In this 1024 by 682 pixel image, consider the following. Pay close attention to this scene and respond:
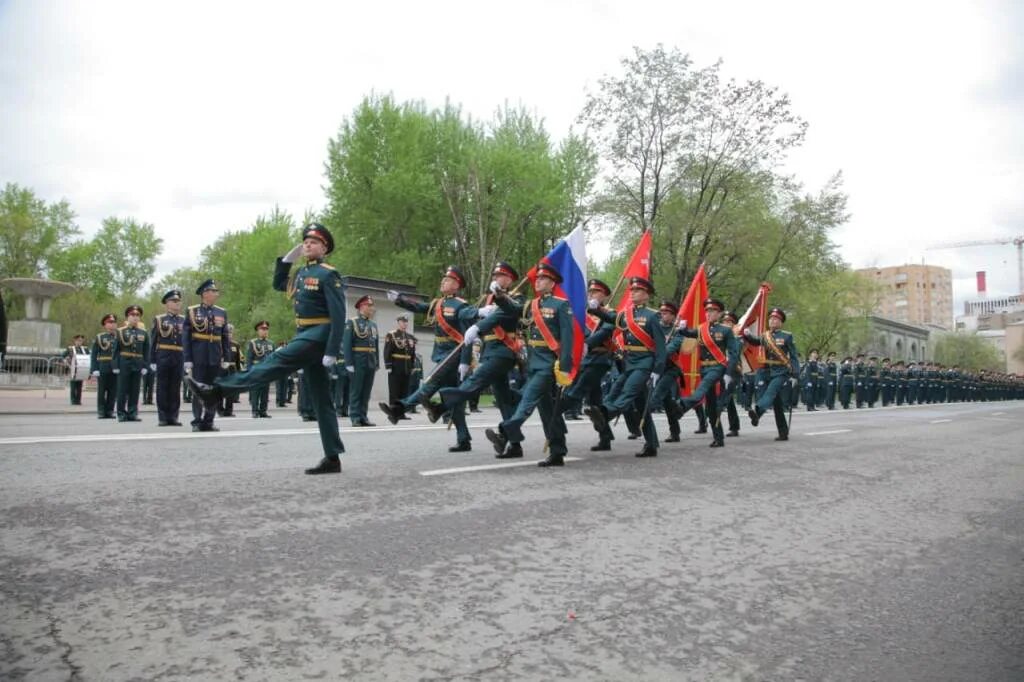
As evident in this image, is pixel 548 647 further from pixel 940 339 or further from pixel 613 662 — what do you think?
pixel 940 339

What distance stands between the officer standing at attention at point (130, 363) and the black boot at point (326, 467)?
28.3 ft

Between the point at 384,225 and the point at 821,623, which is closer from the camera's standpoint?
the point at 821,623

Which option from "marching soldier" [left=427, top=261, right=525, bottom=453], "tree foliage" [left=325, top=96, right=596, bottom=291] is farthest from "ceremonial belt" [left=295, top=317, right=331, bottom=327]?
"tree foliage" [left=325, top=96, right=596, bottom=291]

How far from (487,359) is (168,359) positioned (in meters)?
7.08

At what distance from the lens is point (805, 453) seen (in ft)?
31.4

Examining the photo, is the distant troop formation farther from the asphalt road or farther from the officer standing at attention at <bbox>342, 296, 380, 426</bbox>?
the asphalt road

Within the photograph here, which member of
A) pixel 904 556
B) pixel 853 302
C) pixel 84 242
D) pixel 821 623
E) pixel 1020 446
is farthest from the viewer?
pixel 84 242

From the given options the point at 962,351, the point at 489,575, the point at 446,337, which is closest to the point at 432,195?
the point at 446,337

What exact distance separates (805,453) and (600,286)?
3.54 metres

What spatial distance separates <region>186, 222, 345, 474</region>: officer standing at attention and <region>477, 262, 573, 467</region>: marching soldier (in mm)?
1564

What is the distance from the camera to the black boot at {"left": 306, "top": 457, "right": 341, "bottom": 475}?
6168 millimetres

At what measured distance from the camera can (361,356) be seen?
13766mm

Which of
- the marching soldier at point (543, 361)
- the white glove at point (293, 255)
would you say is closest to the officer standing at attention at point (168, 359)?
the white glove at point (293, 255)

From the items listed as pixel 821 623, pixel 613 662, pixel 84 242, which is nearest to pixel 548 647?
pixel 613 662
